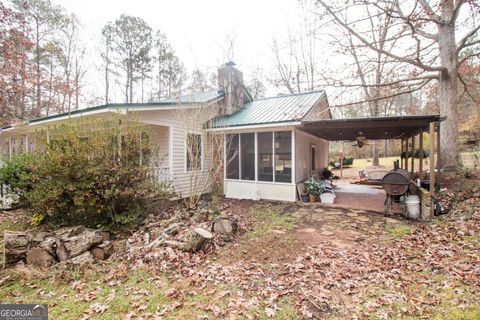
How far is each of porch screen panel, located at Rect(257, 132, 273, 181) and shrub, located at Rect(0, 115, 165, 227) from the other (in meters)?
4.27

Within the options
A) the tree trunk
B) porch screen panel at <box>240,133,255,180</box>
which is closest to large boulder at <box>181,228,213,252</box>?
porch screen panel at <box>240,133,255,180</box>

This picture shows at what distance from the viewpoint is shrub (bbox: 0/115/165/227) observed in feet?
18.1

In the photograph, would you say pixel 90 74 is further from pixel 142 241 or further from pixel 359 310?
pixel 359 310

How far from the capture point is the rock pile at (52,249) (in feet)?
14.2

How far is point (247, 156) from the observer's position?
959 cm

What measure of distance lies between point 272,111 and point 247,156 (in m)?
2.24

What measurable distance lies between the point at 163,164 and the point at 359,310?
781 centimetres

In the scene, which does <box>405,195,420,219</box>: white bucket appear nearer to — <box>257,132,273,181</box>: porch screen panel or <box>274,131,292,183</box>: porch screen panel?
<box>274,131,292,183</box>: porch screen panel


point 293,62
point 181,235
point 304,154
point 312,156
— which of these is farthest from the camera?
point 293,62

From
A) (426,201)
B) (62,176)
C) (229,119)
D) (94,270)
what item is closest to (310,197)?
(426,201)

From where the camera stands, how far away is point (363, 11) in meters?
8.87

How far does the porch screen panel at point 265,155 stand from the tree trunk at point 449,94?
20.3 feet

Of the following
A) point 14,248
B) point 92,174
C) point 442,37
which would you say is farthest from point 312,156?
point 14,248

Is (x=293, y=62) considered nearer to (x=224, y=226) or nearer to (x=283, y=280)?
(x=224, y=226)
